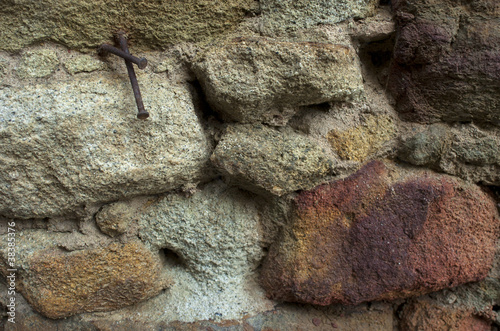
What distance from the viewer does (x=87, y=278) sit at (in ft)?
2.52

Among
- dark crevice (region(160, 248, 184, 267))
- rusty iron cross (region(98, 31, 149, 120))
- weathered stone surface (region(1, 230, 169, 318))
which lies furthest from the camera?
dark crevice (region(160, 248, 184, 267))

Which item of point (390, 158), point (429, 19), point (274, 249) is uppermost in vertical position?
point (429, 19)

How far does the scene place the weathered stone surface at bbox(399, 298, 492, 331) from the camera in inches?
34.9

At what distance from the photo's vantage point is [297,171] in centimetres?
74

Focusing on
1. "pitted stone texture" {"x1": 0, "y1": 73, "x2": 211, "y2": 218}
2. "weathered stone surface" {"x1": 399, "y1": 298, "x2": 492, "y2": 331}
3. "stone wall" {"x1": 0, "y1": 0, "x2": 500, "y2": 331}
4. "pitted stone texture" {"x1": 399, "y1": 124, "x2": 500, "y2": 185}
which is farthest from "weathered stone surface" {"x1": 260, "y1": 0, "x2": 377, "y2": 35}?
"weathered stone surface" {"x1": 399, "y1": 298, "x2": 492, "y2": 331}

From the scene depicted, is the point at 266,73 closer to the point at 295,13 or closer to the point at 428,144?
the point at 295,13

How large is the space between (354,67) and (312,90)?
12 cm

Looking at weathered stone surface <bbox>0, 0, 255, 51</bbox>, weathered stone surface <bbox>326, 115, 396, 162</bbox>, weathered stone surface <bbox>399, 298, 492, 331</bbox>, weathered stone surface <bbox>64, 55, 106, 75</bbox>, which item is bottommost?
weathered stone surface <bbox>399, 298, 492, 331</bbox>

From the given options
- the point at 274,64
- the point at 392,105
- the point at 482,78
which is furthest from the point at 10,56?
the point at 482,78

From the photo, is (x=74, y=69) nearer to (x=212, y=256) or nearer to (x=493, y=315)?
(x=212, y=256)

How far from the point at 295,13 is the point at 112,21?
358mm

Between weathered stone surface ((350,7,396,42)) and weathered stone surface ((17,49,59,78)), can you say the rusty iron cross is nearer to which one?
weathered stone surface ((17,49,59,78))

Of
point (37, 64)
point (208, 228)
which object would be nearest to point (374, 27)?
point (208, 228)

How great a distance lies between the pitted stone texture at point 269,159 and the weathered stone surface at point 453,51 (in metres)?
0.28
